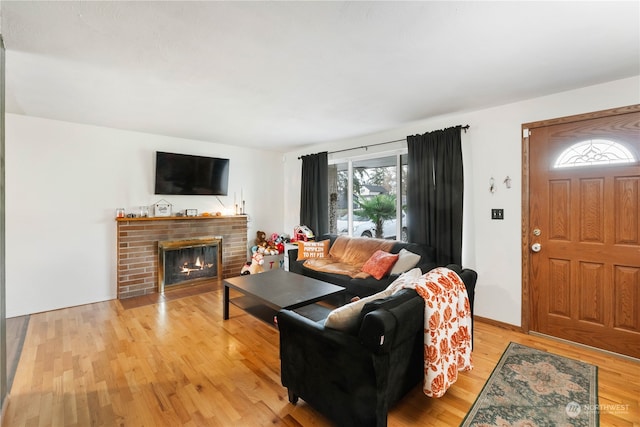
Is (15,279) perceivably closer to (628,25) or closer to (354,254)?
(354,254)

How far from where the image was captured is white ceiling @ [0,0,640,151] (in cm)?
158

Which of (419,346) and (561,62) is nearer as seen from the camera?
(419,346)

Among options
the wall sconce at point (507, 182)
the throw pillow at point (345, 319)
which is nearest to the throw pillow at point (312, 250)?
the wall sconce at point (507, 182)

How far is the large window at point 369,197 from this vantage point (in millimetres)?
4086

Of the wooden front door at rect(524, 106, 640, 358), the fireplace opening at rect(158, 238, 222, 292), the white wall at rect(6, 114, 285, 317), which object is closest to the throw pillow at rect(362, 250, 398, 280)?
the wooden front door at rect(524, 106, 640, 358)

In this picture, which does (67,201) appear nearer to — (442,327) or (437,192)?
(442,327)

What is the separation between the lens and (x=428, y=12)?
61.9 inches

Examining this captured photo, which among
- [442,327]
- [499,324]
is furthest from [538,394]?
[499,324]

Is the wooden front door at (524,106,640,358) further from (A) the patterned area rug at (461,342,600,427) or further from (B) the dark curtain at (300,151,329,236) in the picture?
(B) the dark curtain at (300,151,329,236)

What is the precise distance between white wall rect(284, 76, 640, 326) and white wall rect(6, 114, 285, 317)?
426 centimetres

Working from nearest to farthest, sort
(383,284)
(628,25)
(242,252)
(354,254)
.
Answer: (628,25), (383,284), (354,254), (242,252)

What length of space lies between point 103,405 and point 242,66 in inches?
100

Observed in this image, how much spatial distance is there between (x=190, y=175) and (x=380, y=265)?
3.27 meters

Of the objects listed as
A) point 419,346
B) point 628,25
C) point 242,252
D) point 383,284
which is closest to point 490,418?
point 419,346
